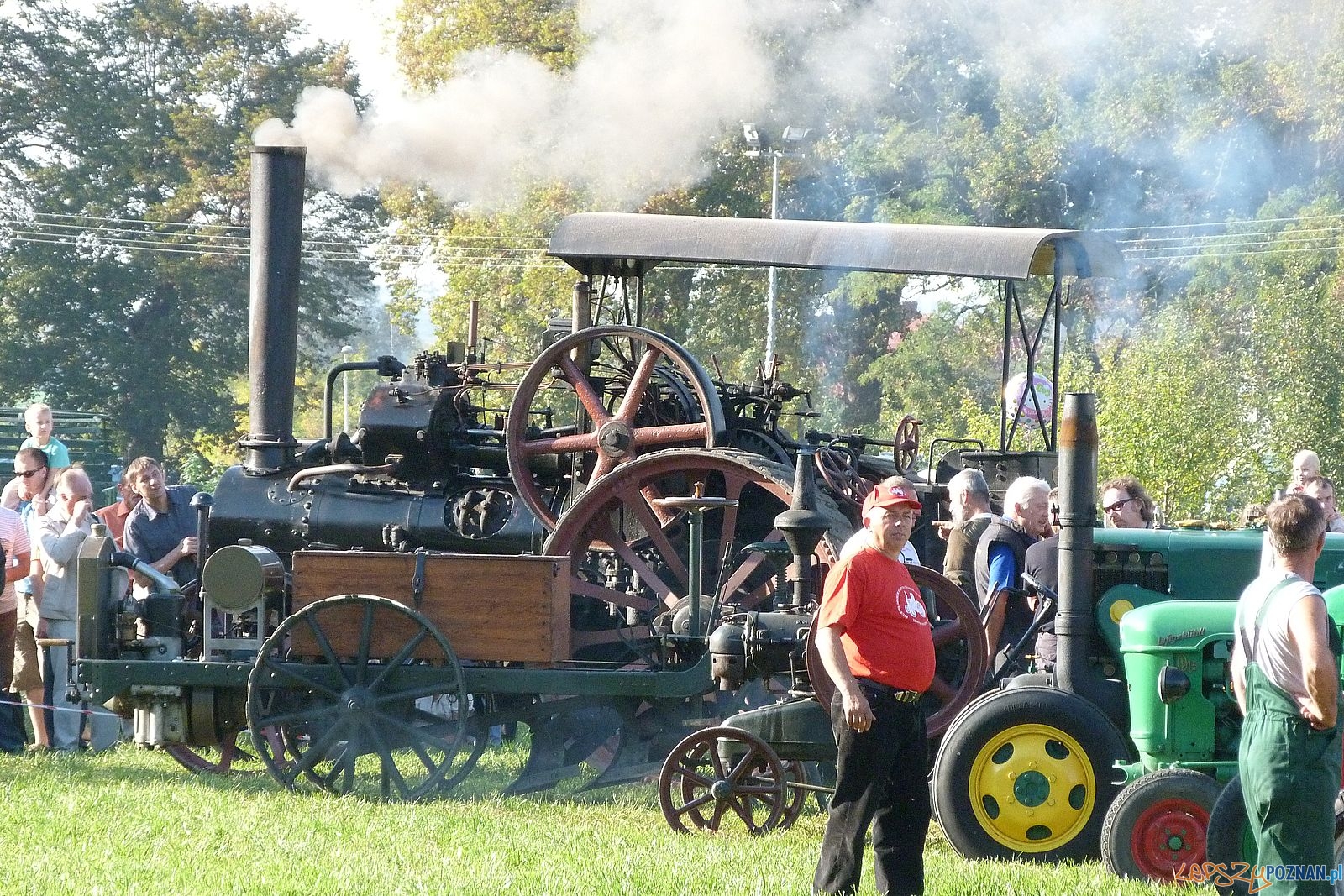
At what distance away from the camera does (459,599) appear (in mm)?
7555

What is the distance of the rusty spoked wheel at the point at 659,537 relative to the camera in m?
7.87

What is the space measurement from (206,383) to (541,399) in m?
7.37

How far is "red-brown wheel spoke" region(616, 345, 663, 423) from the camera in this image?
816cm

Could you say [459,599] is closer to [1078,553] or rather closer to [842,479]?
[842,479]

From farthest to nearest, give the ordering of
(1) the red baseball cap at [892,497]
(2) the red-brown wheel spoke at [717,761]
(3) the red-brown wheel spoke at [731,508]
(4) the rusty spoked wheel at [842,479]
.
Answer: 1. (4) the rusty spoked wheel at [842,479]
2. (3) the red-brown wheel spoke at [731,508]
3. (2) the red-brown wheel spoke at [717,761]
4. (1) the red baseball cap at [892,497]

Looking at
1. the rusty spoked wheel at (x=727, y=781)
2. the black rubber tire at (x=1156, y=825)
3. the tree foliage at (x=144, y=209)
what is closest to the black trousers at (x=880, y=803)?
the black rubber tire at (x=1156, y=825)

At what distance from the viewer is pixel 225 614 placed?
8.43m

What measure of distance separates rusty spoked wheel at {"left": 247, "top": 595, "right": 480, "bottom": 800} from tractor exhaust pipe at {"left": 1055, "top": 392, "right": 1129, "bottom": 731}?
9.04ft

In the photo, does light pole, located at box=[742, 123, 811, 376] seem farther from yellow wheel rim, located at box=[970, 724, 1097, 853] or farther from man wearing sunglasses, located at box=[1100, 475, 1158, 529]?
yellow wheel rim, located at box=[970, 724, 1097, 853]

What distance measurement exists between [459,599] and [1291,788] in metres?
4.23

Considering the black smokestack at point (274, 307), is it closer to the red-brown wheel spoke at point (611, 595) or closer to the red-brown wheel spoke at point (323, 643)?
the red-brown wheel spoke at point (323, 643)

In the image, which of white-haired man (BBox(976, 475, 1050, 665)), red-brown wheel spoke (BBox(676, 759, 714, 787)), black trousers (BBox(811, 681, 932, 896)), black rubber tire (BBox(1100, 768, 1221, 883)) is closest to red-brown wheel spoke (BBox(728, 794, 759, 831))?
red-brown wheel spoke (BBox(676, 759, 714, 787))

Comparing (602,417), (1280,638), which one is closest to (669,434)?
(602,417)

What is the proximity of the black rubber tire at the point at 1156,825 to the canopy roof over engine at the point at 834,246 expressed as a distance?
3.00 metres
